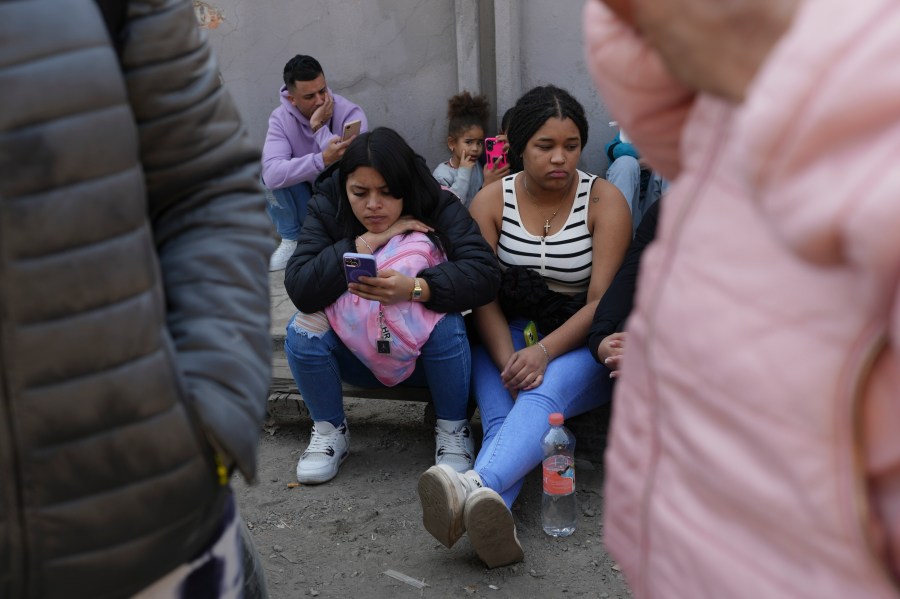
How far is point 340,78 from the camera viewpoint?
6492 mm

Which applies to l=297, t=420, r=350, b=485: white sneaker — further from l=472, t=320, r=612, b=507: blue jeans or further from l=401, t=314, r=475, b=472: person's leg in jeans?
l=472, t=320, r=612, b=507: blue jeans

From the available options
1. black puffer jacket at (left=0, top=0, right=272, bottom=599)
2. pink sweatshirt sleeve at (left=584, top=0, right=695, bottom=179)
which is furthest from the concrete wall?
pink sweatshirt sleeve at (left=584, top=0, right=695, bottom=179)

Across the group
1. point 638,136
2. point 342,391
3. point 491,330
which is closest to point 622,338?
point 491,330

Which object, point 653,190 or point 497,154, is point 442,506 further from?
point 497,154

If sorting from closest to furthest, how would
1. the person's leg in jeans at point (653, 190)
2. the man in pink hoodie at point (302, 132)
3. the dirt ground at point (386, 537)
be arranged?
the dirt ground at point (386, 537)
the person's leg in jeans at point (653, 190)
the man in pink hoodie at point (302, 132)

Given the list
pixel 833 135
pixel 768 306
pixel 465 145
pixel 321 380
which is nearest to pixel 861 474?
pixel 768 306

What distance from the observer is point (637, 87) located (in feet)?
3.52

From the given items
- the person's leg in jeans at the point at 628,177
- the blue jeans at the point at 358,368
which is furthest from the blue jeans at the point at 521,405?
the person's leg in jeans at the point at 628,177

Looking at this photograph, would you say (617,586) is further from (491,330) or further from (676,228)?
(676,228)

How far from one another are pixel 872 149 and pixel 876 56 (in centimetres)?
7

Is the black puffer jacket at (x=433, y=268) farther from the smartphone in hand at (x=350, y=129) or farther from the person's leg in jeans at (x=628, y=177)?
the smartphone in hand at (x=350, y=129)

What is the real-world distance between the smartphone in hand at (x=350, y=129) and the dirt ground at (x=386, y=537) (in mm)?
2082

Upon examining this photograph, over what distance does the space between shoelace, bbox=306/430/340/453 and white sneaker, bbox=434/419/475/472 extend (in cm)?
46

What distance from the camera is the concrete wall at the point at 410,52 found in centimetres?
588
